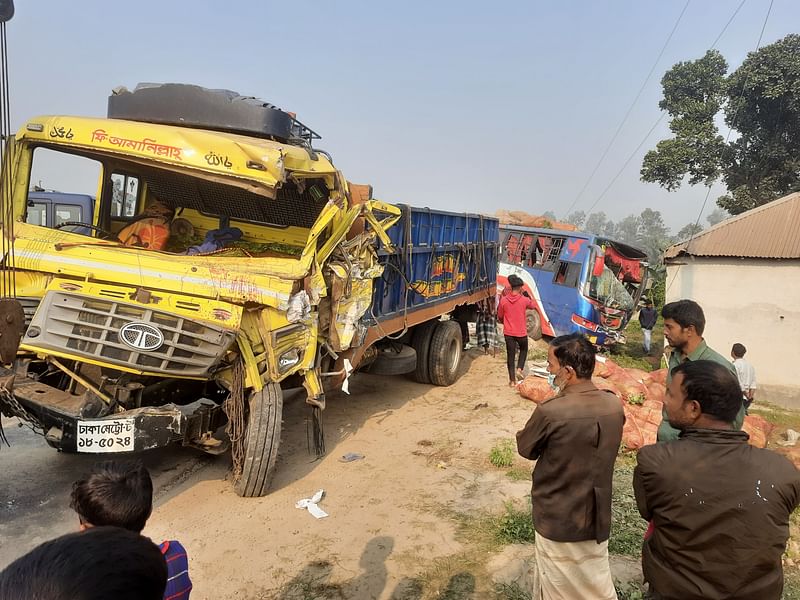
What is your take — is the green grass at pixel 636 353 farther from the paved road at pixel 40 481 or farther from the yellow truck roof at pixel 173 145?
the paved road at pixel 40 481

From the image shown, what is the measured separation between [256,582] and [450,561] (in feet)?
3.93

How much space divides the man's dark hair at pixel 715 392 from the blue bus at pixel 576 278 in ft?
33.8

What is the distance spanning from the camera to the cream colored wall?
31.6ft

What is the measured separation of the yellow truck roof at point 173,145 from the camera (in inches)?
156

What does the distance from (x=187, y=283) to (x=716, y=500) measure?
3.20 meters

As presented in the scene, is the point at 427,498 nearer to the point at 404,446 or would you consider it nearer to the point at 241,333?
the point at 404,446

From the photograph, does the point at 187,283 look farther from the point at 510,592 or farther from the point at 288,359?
the point at 510,592

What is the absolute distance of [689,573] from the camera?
73.7 inches

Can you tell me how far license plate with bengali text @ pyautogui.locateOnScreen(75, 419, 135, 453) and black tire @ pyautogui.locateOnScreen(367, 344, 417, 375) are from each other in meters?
3.58

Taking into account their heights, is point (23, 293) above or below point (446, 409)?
above

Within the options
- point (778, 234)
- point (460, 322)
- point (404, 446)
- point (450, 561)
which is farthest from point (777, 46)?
point (450, 561)

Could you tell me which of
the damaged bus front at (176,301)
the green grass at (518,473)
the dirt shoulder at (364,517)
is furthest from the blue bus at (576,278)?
the damaged bus front at (176,301)

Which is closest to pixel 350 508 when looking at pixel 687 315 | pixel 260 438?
pixel 260 438

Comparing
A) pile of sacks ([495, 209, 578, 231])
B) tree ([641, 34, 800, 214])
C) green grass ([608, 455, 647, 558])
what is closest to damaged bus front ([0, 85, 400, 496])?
green grass ([608, 455, 647, 558])
